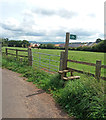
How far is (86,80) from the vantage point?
3748mm

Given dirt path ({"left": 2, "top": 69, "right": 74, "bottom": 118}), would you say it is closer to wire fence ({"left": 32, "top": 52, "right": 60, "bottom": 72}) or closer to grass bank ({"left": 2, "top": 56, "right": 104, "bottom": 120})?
grass bank ({"left": 2, "top": 56, "right": 104, "bottom": 120})

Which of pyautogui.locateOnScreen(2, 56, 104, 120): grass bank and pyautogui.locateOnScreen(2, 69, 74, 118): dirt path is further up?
pyautogui.locateOnScreen(2, 56, 104, 120): grass bank

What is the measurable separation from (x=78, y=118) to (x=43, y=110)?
1.05 meters

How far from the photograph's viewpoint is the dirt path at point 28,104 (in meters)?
3.40

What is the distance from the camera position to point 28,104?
3947 millimetres

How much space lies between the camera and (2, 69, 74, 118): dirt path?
134 inches

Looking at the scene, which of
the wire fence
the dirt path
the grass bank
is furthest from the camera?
the wire fence

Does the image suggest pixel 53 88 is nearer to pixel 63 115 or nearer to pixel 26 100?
pixel 26 100

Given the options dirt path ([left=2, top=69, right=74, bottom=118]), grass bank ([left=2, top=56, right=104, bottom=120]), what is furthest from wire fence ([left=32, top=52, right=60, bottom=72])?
grass bank ([left=2, top=56, right=104, bottom=120])

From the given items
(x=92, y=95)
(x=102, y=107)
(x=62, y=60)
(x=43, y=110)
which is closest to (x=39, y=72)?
(x=62, y=60)

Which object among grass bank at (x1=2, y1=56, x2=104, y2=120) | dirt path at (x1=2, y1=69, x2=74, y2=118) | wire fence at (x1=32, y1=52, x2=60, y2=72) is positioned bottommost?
dirt path at (x1=2, y1=69, x2=74, y2=118)

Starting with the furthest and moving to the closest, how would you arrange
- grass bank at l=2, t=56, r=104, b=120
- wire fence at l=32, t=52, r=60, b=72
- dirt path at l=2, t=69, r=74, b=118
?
wire fence at l=32, t=52, r=60, b=72, dirt path at l=2, t=69, r=74, b=118, grass bank at l=2, t=56, r=104, b=120

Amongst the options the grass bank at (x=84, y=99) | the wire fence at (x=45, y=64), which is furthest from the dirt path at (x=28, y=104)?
the wire fence at (x=45, y=64)

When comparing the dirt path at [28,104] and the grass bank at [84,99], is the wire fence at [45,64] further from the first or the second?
the grass bank at [84,99]
